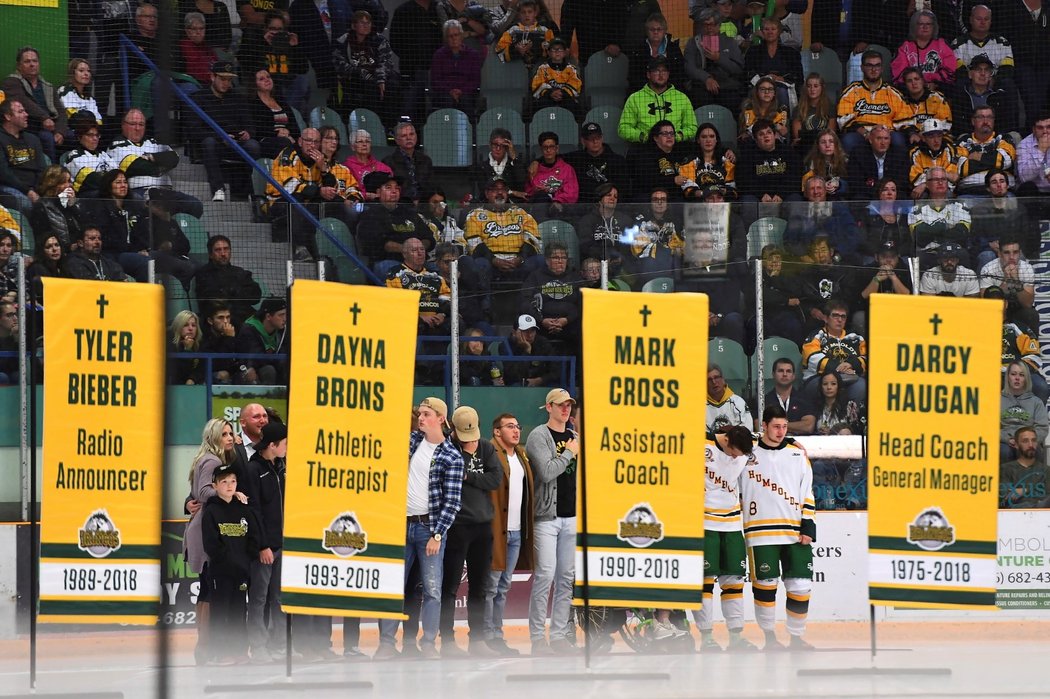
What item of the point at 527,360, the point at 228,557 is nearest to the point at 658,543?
the point at 527,360

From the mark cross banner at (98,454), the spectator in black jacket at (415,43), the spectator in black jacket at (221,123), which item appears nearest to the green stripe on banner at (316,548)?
the mark cross banner at (98,454)

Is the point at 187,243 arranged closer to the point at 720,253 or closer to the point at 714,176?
the point at 720,253

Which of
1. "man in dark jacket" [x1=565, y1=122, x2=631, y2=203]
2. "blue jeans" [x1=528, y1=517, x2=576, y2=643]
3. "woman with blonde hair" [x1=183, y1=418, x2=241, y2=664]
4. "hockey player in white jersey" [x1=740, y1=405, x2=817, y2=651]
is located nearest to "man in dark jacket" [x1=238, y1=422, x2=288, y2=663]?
"woman with blonde hair" [x1=183, y1=418, x2=241, y2=664]

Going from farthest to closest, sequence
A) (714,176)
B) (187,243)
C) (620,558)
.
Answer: (714,176), (187,243), (620,558)

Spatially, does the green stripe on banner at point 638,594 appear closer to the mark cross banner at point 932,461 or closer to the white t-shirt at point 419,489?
the mark cross banner at point 932,461

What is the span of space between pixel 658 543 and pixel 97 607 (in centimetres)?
337

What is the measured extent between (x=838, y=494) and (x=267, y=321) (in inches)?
181

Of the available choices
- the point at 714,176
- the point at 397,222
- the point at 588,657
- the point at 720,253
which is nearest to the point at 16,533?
the point at 397,222

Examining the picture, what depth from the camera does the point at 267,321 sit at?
33.2ft

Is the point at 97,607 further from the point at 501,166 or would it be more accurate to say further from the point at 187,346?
the point at 501,166

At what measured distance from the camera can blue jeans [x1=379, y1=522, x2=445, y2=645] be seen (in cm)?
936

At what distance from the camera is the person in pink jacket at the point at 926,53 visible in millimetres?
15294

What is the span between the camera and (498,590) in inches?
388

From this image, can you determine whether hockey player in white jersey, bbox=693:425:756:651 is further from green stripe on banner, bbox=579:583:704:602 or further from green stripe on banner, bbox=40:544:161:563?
green stripe on banner, bbox=40:544:161:563
